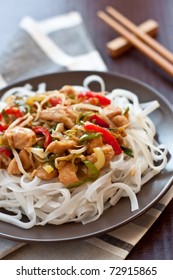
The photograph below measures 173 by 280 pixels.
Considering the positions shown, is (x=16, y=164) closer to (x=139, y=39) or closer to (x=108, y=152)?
(x=108, y=152)

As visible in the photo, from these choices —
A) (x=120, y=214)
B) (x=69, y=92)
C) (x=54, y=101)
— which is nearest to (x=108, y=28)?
(x=69, y=92)

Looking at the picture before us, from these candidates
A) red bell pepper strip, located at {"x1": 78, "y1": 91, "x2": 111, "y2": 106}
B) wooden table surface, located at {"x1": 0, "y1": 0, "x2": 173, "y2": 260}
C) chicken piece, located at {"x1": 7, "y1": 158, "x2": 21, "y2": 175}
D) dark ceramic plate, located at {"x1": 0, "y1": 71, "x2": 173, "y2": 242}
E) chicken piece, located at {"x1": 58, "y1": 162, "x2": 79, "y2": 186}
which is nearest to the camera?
dark ceramic plate, located at {"x1": 0, "y1": 71, "x2": 173, "y2": 242}

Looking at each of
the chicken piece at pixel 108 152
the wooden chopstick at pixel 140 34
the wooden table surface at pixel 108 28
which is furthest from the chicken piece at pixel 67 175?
the wooden chopstick at pixel 140 34

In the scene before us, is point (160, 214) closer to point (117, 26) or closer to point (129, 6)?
point (117, 26)

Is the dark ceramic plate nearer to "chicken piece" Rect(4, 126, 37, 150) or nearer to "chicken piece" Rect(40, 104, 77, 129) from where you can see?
"chicken piece" Rect(4, 126, 37, 150)

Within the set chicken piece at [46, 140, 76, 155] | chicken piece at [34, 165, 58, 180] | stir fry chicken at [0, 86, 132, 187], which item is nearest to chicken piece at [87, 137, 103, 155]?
stir fry chicken at [0, 86, 132, 187]

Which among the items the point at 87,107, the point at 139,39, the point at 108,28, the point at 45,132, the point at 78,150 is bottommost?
the point at 78,150
